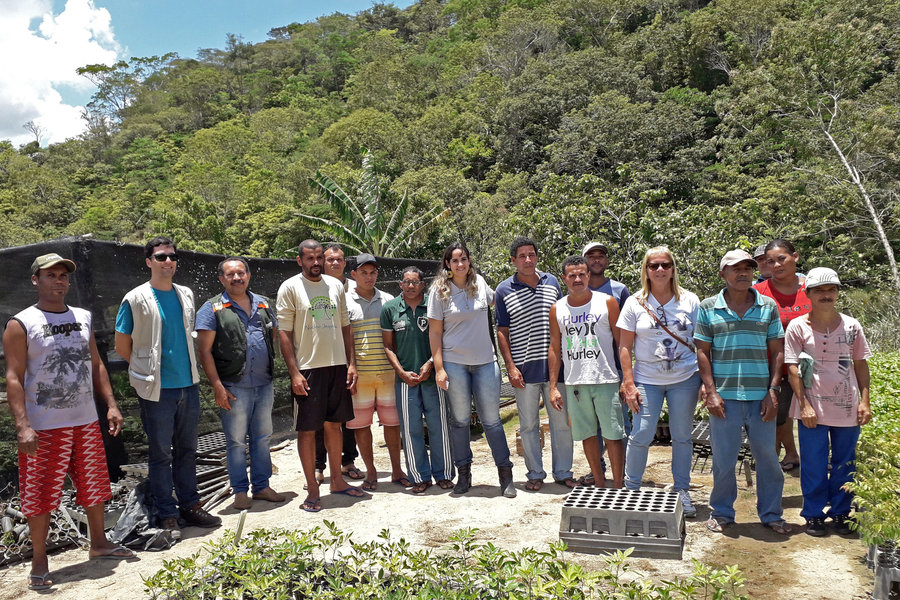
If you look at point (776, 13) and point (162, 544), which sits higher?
point (776, 13)

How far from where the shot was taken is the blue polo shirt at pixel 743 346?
3.93 m

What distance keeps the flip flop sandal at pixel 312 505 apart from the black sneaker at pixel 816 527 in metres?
3.26

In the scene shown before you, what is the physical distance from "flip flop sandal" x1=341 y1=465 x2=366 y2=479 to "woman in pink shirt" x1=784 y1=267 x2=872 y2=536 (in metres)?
3.42

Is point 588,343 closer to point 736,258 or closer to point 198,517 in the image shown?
point 736,258

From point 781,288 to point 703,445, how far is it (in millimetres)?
1610

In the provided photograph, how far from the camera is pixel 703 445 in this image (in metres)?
5.48

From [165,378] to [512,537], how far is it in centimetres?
252

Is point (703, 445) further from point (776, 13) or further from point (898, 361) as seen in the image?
point (776, 13)

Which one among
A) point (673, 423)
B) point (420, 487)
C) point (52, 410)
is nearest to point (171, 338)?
point (52, 410)

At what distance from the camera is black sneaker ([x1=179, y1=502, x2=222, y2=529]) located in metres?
4.31

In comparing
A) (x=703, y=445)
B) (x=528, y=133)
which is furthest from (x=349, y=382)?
(x=528, y=133)

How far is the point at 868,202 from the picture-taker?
18.5m

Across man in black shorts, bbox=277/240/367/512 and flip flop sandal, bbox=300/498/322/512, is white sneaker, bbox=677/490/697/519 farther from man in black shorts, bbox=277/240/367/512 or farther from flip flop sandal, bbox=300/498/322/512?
flip flop sandal, bbox=300/498/322/512

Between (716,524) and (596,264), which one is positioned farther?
(596,264)
